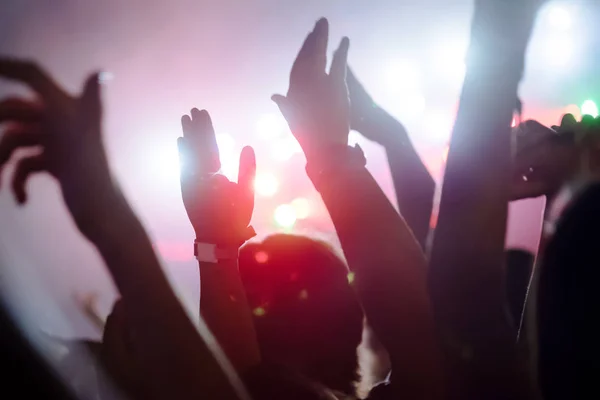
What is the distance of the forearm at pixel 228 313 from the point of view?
0.77 metres

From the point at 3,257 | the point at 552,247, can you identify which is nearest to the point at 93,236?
the point at 3,257

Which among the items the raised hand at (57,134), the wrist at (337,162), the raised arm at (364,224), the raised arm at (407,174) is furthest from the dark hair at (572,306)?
the raised hand at (57,134)

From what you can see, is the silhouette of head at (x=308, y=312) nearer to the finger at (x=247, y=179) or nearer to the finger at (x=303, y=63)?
the finger at (x=247, y=179)

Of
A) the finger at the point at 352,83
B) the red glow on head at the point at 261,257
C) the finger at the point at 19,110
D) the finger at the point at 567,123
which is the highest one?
the finger at the point at 352,83

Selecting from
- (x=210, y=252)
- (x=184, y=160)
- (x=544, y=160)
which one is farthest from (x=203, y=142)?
(x=544, y=160)

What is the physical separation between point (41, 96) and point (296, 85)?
0.28m

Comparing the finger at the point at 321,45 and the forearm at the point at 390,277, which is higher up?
the finger at the point at 321,45

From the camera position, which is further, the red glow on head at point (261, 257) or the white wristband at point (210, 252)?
the red glow on head at point (261, 257)

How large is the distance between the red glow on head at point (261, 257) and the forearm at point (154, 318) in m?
0.47

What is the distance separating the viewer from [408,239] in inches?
21.7

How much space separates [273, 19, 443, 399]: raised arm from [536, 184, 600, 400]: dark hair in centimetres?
12

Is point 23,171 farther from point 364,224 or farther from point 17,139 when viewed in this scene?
point 364,224

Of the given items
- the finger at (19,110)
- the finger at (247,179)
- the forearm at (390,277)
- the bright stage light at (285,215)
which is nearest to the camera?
the finger at (19,110)

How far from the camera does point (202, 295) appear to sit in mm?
→ 789
